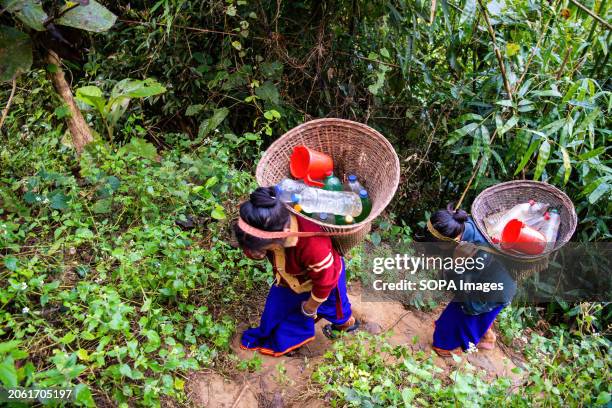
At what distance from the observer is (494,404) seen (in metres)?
1.99

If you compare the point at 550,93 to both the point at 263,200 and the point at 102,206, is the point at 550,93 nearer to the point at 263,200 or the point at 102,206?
the point at 263,200

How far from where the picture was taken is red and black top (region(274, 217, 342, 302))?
6.70 ft

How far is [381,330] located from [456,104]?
181 cm

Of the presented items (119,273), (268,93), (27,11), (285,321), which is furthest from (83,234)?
(268,93)

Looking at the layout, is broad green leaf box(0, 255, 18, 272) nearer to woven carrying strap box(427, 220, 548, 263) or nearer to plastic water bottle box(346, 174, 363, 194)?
plastic water bottle box(346, 174, 363, 194)

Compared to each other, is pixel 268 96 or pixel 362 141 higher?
pixel 362 141

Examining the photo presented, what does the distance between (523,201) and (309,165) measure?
1.38m

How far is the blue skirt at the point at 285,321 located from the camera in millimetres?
2424

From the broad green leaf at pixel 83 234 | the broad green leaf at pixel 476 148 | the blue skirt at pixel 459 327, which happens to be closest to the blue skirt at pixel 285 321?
the blue skirt at pixel 459 327

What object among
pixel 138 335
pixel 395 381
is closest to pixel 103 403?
pixel 138 335

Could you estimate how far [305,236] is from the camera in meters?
2.02

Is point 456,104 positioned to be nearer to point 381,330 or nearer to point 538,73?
point 538,73

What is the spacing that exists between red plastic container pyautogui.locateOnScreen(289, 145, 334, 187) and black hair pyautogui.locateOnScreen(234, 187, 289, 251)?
56cm

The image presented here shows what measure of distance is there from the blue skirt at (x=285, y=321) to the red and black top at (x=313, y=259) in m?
0.23
